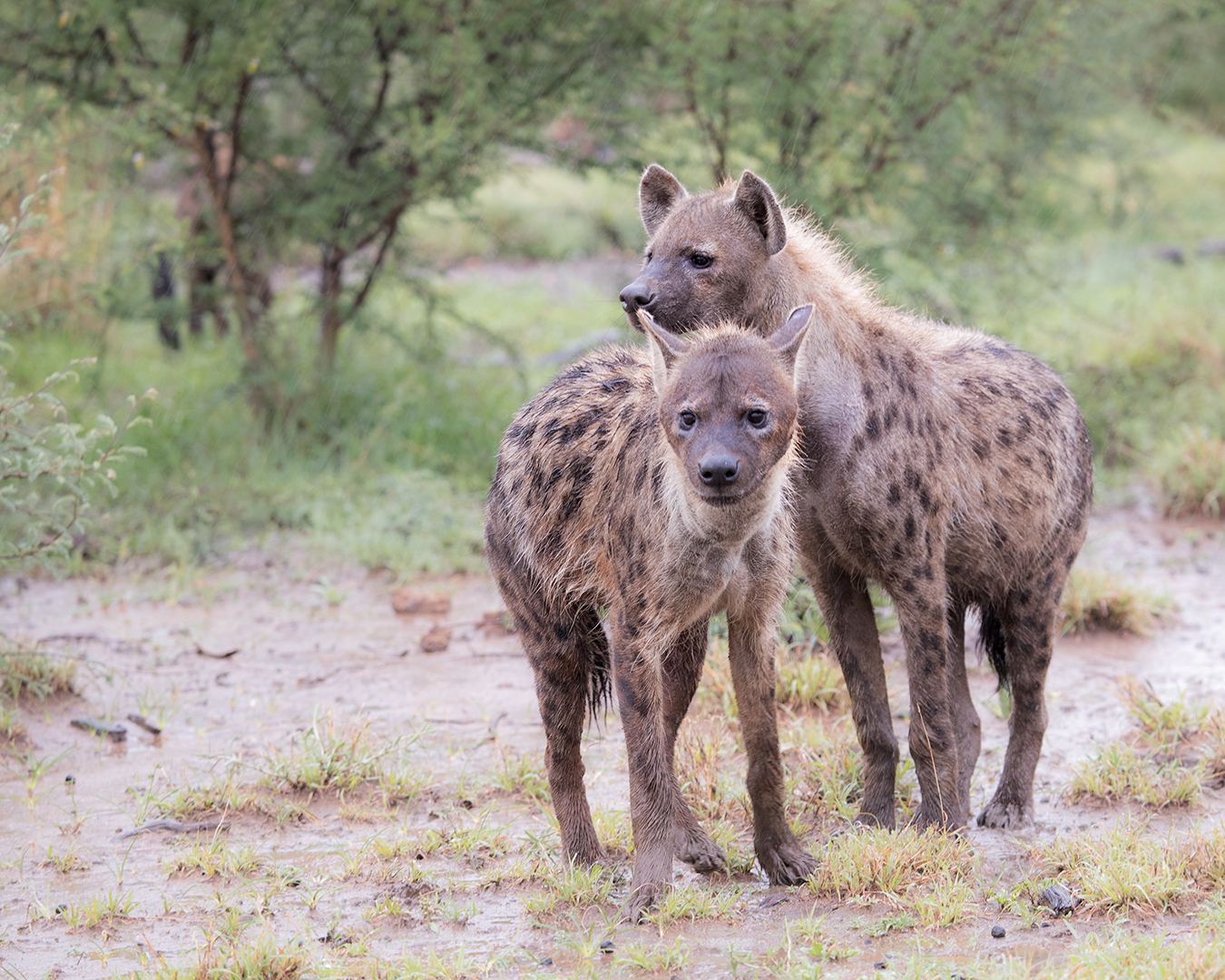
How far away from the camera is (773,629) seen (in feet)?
12.1

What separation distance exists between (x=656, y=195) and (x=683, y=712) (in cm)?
175

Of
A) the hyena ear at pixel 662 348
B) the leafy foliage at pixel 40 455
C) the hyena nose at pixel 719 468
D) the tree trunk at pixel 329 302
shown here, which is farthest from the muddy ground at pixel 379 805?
the tree trunk at pixel 329 302

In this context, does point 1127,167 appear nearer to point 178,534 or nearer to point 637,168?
point 637,168

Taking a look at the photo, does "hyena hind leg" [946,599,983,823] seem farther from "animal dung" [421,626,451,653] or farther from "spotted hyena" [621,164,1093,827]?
"animal dung" [421,626,451,653]

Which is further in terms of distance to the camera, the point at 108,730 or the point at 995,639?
the point at 108,730

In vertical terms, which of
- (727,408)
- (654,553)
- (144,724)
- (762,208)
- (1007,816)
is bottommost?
(1007,816)

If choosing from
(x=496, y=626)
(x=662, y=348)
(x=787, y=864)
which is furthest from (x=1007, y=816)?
(x=496, y=626)

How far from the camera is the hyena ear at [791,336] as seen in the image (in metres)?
3.44

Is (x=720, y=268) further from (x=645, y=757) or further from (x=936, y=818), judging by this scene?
(x=936, y=818)

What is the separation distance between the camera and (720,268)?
12.9 ft

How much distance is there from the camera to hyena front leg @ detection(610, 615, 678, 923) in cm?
347

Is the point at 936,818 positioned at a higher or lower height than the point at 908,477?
lower

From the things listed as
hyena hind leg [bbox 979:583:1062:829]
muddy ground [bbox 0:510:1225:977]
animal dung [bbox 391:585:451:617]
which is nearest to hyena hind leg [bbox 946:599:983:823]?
hyena hind leg [bbox 979:583:1062:829]

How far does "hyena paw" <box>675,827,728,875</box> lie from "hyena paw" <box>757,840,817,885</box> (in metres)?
0.13
